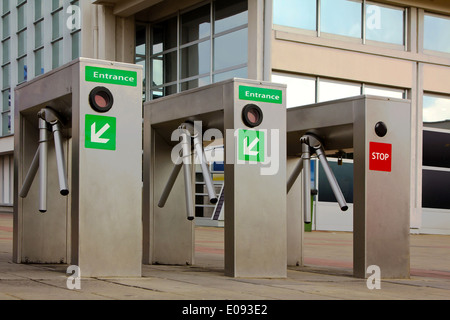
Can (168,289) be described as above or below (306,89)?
below

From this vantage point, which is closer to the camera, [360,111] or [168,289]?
[168,289]

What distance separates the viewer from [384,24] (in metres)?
19.6

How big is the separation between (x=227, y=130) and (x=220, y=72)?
12.3 meters

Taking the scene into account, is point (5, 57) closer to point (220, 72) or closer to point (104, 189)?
point (220, 72)

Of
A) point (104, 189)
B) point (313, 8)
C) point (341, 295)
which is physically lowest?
point (341, 295)

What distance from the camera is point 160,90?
2125 cm

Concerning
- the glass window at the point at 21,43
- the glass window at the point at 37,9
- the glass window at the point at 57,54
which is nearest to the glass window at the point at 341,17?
the glass window at the point at 57,54

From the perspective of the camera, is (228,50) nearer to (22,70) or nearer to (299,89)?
(299,89)

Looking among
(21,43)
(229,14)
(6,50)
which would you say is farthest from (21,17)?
(229,14)

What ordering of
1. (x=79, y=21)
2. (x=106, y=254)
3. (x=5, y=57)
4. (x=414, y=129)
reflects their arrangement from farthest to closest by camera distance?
1. (x=5, y=57)
2. (x=79, y=21)
3. (x=414, y=129)
4. (x=106, y=254)

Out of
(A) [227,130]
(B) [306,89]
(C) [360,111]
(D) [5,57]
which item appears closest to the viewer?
(A) [227,130]

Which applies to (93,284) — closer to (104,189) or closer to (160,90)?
(104,189)

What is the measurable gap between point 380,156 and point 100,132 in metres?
2.78

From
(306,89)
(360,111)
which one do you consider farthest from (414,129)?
(360,111)
